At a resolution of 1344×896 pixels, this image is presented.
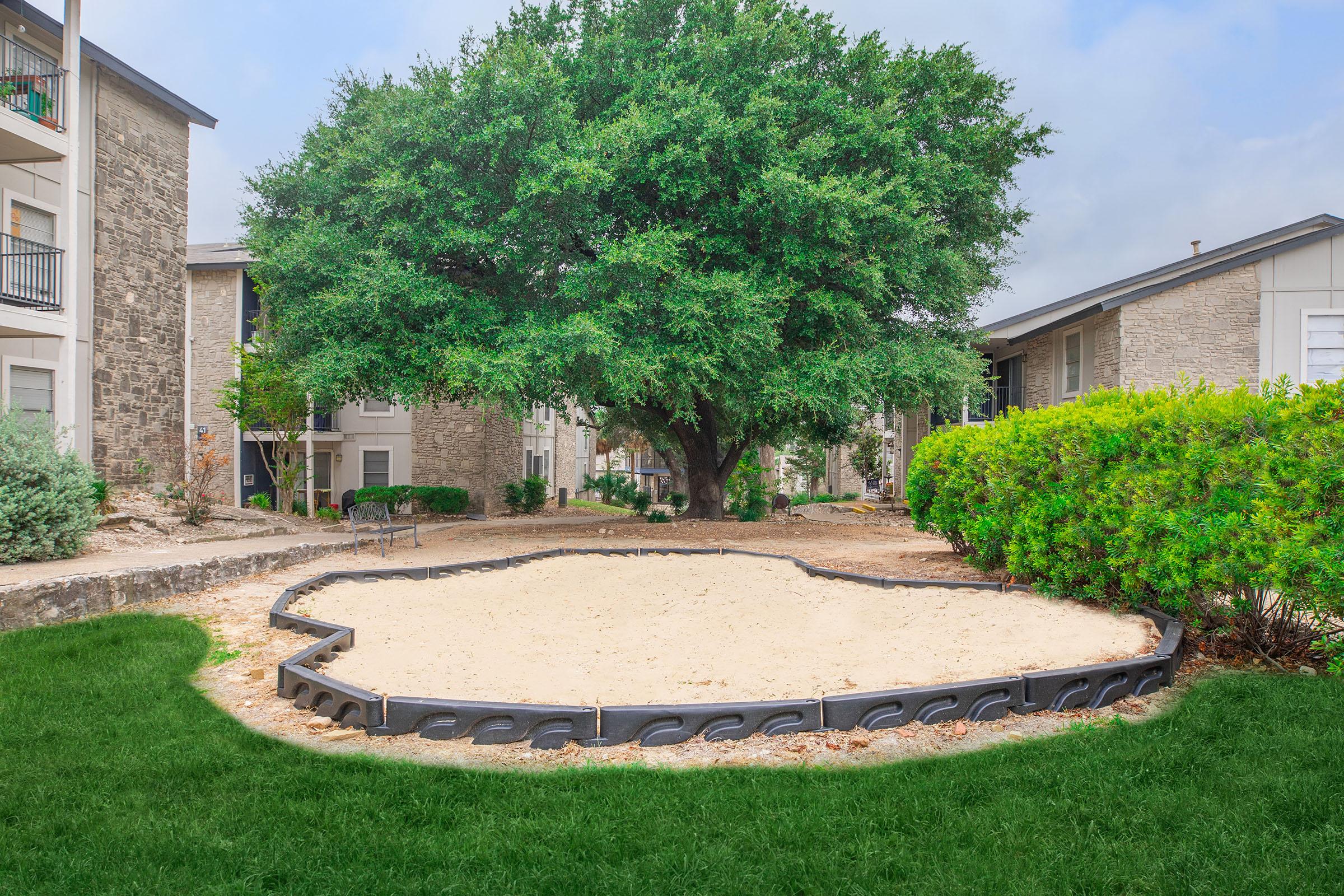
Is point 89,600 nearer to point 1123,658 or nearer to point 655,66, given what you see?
point 1123,658

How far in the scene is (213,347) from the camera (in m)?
27.2

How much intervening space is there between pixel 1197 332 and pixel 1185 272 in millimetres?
2439

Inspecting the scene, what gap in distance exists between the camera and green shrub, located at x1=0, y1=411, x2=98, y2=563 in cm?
893

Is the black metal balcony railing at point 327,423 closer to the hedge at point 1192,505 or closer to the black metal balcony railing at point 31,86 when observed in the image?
the black metal balcony railing at point 31,86

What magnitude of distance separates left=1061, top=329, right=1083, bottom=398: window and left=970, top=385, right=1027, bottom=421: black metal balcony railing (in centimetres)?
200

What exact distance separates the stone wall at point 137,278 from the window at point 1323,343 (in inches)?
942

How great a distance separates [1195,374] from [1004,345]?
6303mm

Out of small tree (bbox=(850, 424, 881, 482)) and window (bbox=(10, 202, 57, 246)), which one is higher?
window (bbox=(10, 202, 57, 246))

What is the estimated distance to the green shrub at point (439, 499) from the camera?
1008 inches

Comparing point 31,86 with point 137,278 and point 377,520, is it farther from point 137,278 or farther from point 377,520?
point 377,520

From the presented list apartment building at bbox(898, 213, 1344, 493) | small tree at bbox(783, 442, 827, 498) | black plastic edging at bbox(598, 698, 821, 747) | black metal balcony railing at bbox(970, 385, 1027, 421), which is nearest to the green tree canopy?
apartment building at bbox(898, 213, 1344, 493)

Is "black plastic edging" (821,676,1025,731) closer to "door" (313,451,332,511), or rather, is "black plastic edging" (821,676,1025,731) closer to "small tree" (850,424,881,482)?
"door" (313,451,332,511)

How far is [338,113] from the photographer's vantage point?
56.1ft

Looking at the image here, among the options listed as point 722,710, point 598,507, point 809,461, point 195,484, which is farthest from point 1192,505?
point 809,461
